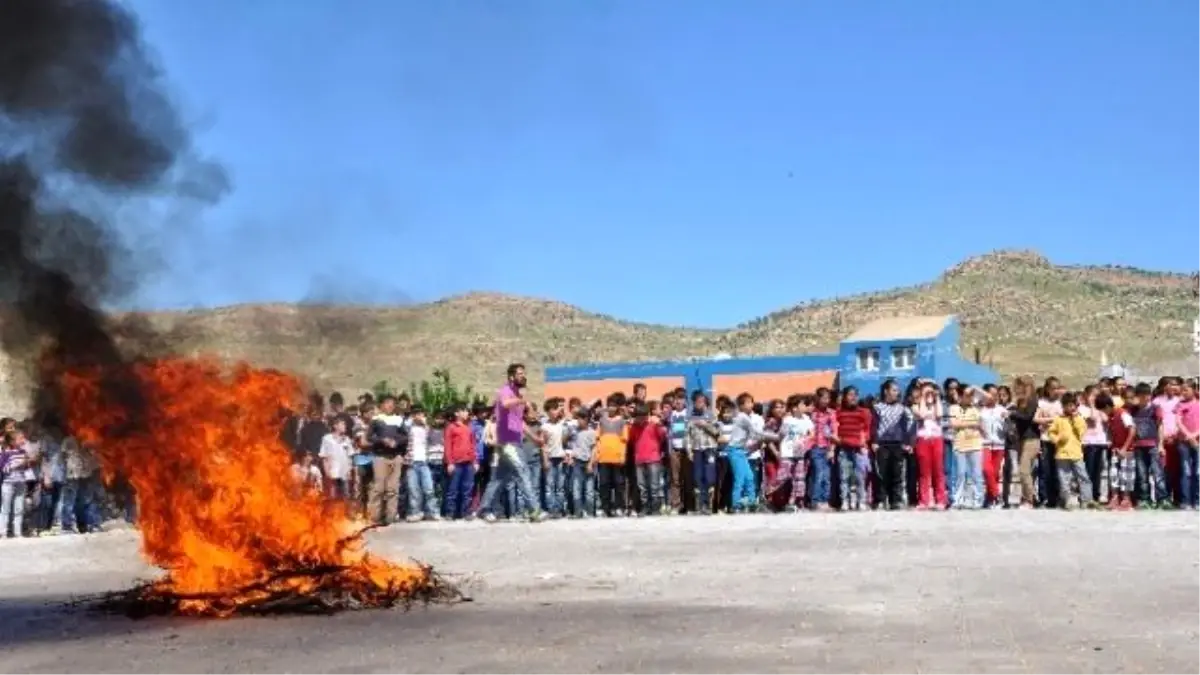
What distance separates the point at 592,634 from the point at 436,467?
13.0 m

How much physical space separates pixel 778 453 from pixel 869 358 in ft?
117

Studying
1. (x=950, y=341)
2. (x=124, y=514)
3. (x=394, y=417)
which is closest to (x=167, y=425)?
(x=124, y=514)

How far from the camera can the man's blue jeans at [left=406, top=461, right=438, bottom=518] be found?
20.5m

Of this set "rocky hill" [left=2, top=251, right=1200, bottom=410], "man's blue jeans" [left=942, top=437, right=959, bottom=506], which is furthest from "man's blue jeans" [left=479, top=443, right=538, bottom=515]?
"rocky hill" [left=2, top=251, right=1200, bottom=410]

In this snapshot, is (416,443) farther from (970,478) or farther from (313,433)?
(970,478)

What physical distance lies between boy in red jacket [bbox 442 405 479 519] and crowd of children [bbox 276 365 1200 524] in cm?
2

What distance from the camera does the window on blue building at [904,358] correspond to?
55031mm

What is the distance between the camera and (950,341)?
56.6 m

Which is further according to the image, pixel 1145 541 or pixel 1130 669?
pixel 1145 541

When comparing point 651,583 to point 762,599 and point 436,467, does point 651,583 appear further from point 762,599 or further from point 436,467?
point 436,467

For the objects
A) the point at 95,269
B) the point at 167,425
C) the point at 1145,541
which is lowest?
the point at 1145,541

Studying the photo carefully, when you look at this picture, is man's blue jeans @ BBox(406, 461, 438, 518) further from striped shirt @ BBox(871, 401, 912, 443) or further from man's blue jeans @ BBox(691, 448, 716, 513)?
striped shirt @ BBox(871, 401, 912, 443)

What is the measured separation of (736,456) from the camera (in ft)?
68.5

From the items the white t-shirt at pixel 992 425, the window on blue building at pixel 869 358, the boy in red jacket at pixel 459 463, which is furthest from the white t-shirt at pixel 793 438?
the window on blue building at pixel 869 358
